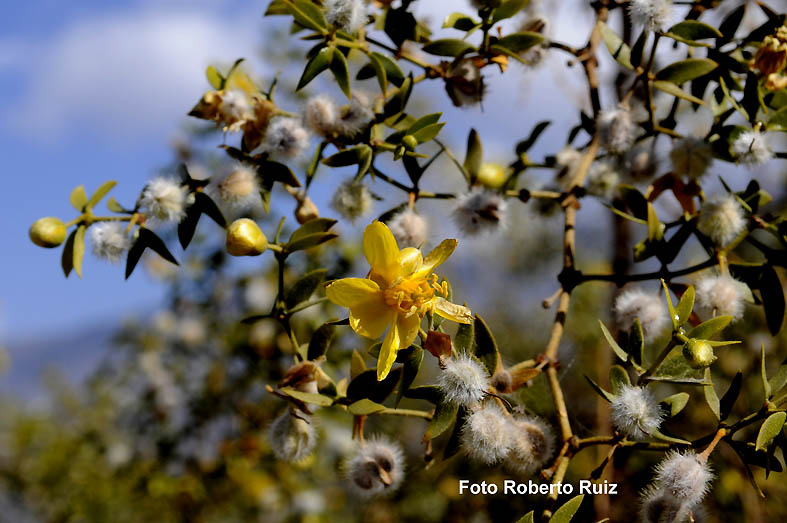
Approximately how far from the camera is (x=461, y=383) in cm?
74

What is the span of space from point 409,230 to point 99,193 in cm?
43

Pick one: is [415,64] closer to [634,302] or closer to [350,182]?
[350,182]

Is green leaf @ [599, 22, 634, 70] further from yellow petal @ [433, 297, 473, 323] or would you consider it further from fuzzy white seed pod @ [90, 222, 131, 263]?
fuzzy white seed pod @ [90, 222, 131, 263]

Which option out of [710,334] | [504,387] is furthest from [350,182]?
[710,334]

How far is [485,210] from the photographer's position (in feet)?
3.41

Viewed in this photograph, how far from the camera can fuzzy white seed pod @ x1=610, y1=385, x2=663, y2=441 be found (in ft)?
2.43

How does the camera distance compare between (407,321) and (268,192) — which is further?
(268,192)

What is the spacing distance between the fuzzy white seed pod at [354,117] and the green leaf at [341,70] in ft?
0.28

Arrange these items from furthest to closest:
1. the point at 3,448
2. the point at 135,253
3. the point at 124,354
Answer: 1. the point at 3,448
2. the point at 124,354
3. the point at 135,253

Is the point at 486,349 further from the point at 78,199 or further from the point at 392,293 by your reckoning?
the point at 78,199

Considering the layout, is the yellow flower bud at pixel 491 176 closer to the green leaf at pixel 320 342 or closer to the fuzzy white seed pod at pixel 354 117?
the fuzzy white seed pod at pixel 354 117

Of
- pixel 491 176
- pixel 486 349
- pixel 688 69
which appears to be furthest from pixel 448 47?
pixel 486 349

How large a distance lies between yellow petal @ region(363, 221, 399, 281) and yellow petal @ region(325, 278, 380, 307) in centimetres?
2

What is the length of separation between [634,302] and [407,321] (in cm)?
42
